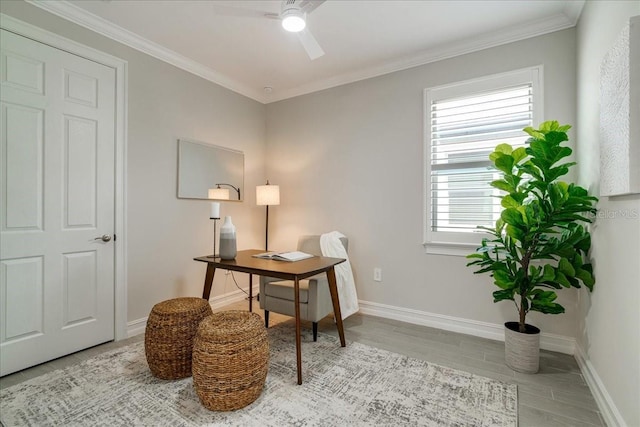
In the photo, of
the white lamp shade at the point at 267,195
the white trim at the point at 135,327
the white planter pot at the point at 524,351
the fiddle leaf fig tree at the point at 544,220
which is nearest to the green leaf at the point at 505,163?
the fiddle leaf fig tree at the point at 544,220

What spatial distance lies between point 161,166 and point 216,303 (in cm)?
160

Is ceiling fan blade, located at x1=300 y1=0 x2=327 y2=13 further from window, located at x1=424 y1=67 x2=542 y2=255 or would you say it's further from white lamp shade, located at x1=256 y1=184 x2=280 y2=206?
white lamp shade, located at x1=256 y1=184 x2=280 y2=206

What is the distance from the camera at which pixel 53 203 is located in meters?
2.25

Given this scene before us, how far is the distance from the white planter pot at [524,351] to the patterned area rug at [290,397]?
0.25 metres

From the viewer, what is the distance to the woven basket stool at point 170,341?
1.92m

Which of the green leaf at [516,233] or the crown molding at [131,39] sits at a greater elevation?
the crown molding at [131,39]

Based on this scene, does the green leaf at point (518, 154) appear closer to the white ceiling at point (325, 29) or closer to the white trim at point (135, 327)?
the white ceiling at point (325, 29)

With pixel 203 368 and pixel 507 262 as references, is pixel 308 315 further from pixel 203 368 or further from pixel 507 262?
pixel 507 262

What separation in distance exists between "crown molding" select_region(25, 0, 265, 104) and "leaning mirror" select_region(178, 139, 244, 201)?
2.50 feet

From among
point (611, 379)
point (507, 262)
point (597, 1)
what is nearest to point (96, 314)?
point (507, 262)

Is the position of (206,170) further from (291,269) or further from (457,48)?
(457,48)

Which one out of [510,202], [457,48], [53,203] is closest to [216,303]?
[53,203]

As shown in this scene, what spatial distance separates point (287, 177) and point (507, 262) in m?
2.61

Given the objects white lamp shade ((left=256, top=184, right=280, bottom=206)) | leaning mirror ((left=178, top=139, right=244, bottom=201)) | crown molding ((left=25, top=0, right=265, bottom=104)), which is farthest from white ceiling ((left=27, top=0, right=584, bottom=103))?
white lamp shade ((left=256, top=184, right=280, bottom=206))
